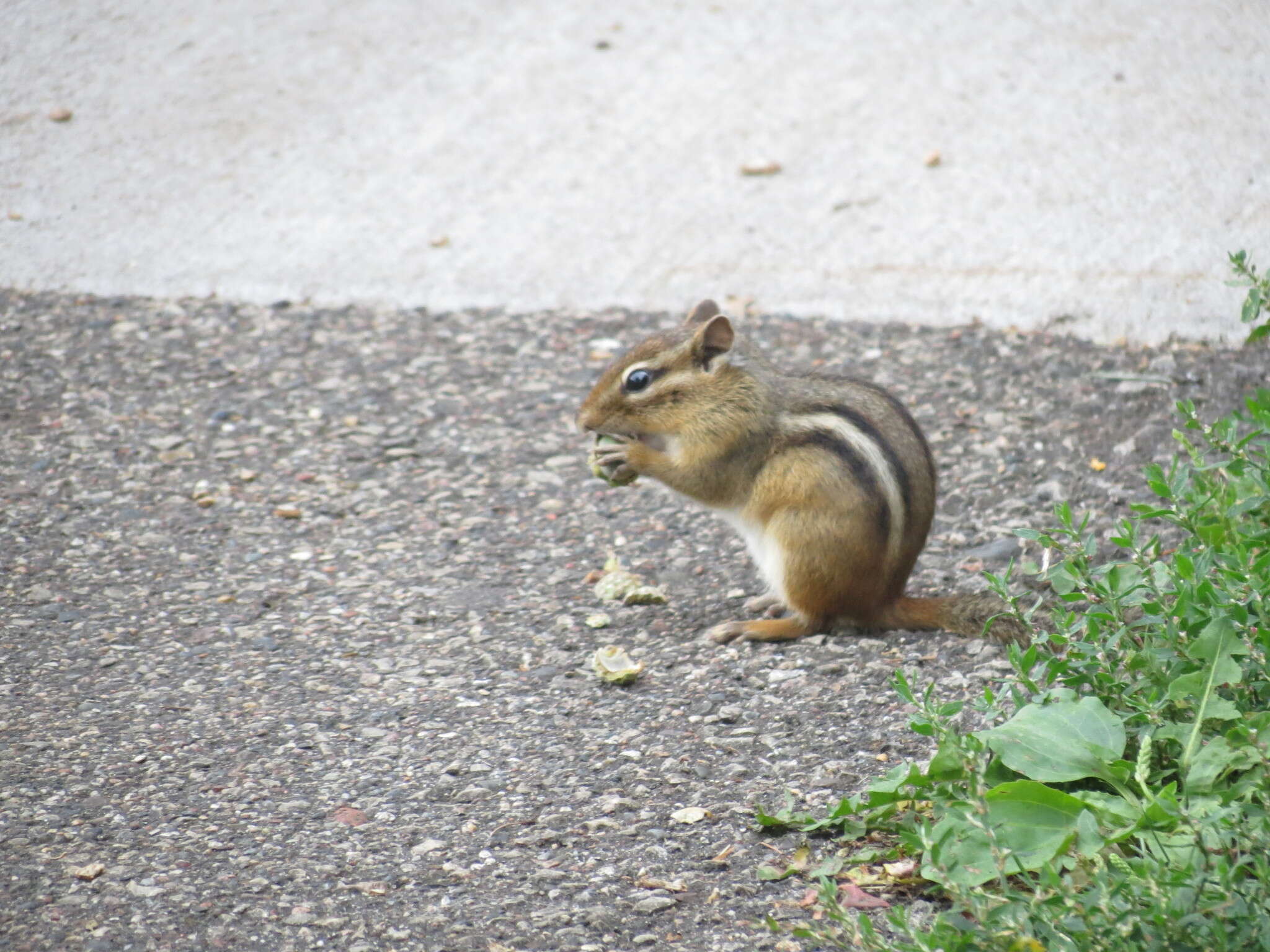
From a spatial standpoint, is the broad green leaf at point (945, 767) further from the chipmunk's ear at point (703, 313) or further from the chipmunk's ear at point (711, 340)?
the chipmunk's ear at point (703, 313)

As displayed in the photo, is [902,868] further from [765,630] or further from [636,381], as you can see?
[636,381]

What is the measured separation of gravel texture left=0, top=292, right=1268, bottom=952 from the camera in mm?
2580

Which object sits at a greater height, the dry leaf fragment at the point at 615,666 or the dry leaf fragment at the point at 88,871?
the dry leaf fragment at the point at 88,871

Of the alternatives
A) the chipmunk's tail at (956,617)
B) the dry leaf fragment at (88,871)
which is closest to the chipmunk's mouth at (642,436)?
the chipmunk's tail at (956,617)

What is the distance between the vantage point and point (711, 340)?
3.87 metres

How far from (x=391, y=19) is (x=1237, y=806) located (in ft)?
20.7

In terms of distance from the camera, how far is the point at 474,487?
456 centimetres

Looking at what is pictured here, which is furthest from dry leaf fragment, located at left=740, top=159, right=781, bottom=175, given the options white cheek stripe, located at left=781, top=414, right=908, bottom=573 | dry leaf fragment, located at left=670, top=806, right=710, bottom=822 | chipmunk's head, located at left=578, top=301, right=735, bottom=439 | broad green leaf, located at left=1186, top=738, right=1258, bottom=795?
broad green leaf, located at left=1186, top=738, right=1258, bottom=795

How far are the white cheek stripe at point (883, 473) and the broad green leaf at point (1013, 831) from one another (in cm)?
116

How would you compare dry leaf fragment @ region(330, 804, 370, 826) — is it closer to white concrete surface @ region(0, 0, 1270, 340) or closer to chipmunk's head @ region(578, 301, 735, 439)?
chipmunk's head @ region(578, 301, 735, 439)

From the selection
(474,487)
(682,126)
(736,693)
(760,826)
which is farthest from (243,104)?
(760,826)

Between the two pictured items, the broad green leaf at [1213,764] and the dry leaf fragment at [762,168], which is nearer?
the broad green leaf at [1213,764]

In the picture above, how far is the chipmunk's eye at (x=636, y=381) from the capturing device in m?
3.89

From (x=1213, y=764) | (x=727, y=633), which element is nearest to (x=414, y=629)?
(x=727, y=633)
